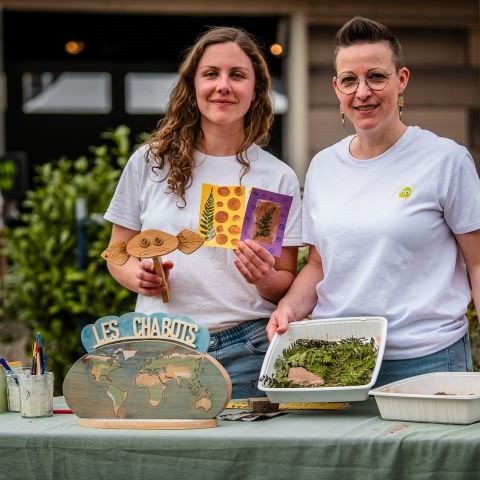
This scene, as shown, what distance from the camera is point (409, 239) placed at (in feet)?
7.77

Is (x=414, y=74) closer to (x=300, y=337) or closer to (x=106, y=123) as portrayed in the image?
(x=106, y=123)

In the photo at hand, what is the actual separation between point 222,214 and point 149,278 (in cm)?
26

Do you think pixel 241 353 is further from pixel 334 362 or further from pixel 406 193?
pixel 406 193

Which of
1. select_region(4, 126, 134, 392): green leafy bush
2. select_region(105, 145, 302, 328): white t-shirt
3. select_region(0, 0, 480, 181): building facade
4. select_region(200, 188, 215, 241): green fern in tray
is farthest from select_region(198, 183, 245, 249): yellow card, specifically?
select_region(0, 0, 480, 181): building facade

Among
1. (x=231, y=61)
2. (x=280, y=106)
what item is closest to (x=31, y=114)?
(x=280, y=106)

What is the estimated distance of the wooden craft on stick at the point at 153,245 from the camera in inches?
96.8

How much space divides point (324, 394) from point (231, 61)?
96 cm

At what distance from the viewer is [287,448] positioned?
2.12 metres

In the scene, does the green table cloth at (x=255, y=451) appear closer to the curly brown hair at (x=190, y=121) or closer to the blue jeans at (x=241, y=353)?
the blue jeans at (x=241, y=353)

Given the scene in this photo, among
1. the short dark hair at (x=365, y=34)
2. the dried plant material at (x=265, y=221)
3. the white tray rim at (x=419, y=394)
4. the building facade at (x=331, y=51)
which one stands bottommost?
the white tray rim at (x=419, y=394)

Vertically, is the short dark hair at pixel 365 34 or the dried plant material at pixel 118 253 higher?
the short dark hair at pixel 365 34

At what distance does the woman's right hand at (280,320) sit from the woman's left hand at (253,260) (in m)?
0.10

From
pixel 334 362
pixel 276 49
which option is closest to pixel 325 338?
pixel 334 362

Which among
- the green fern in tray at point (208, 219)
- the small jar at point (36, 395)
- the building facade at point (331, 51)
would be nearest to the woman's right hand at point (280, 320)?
the green fern in tray at point (208, 219)
